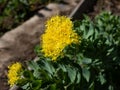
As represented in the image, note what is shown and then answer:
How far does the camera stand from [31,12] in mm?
8133

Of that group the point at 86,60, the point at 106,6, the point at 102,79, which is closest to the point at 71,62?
the point at 86,60

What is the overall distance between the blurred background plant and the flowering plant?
246cm

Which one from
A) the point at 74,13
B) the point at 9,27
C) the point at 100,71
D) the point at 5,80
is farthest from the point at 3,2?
the point at 100,71

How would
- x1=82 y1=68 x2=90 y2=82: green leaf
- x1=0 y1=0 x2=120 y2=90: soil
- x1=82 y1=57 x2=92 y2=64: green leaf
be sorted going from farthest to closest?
Answer: x1=0 y1=0 x2=120 y2=90: soil, x1=82 y1=57 x2=92 y2=64: green leaf, x1=82 y1=68 x2=90 y2=82: green leaf

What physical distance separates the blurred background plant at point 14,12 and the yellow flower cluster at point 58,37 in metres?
3.26

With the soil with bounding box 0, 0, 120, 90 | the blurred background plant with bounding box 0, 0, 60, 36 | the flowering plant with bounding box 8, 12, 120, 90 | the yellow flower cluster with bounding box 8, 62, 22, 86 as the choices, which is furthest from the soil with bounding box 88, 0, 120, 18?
the yellow flower cluster with bounding box 8, 62, 22, 86

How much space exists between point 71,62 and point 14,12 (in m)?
3.37

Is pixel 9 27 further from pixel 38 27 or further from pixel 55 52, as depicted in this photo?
pixel 55 52

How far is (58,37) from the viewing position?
13.6ft

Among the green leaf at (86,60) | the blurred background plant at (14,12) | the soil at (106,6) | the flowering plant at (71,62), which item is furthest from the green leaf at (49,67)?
the soil at (106,6)

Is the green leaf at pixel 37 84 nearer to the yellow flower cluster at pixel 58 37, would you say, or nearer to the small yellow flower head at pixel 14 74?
the small yellow flower head at pixel 14 74

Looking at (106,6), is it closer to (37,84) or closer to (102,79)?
(102,79)

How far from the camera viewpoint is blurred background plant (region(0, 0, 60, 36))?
7586 mm

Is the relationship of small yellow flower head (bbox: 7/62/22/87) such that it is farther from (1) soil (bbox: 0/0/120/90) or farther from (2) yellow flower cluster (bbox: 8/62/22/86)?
(1) soil (bbox: 0/0/120/90)
